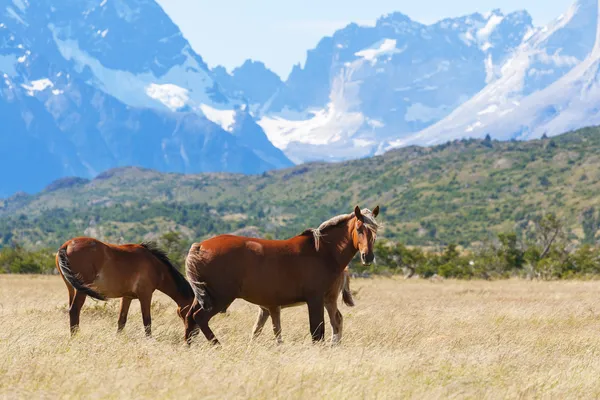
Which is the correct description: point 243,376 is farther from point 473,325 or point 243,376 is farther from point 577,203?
point 577,203

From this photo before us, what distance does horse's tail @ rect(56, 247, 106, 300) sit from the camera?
1523 cm

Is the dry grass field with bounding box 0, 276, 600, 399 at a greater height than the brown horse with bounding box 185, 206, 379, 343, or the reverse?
the brown horse with bounding box 185, 206, 379, 343

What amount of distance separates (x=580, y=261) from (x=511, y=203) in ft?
418

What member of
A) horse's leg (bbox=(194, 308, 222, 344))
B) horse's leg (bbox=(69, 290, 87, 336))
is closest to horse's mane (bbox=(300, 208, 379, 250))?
horse's leg (bbox=(194, 308, 222, 344))

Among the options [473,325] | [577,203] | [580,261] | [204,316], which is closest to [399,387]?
[204,316]

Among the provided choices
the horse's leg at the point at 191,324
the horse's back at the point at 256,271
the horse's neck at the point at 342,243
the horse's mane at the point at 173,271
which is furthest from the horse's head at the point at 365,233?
the horse's mane at the point at 173,271

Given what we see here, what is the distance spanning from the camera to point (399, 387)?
397 inches

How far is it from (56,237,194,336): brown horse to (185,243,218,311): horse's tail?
5.98 feet

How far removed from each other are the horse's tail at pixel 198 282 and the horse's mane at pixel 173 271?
6.90 ft

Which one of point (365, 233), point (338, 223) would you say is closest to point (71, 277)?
point (338, 223)

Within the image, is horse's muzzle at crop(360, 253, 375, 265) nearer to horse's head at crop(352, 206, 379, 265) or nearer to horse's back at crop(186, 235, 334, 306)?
horse's head at crop(352, 206, 379, 265)

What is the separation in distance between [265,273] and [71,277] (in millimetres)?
3985

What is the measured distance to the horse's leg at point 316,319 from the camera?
45.3ft

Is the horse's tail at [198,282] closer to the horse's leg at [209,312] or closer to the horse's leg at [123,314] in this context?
the horse's leg at [209,312]
